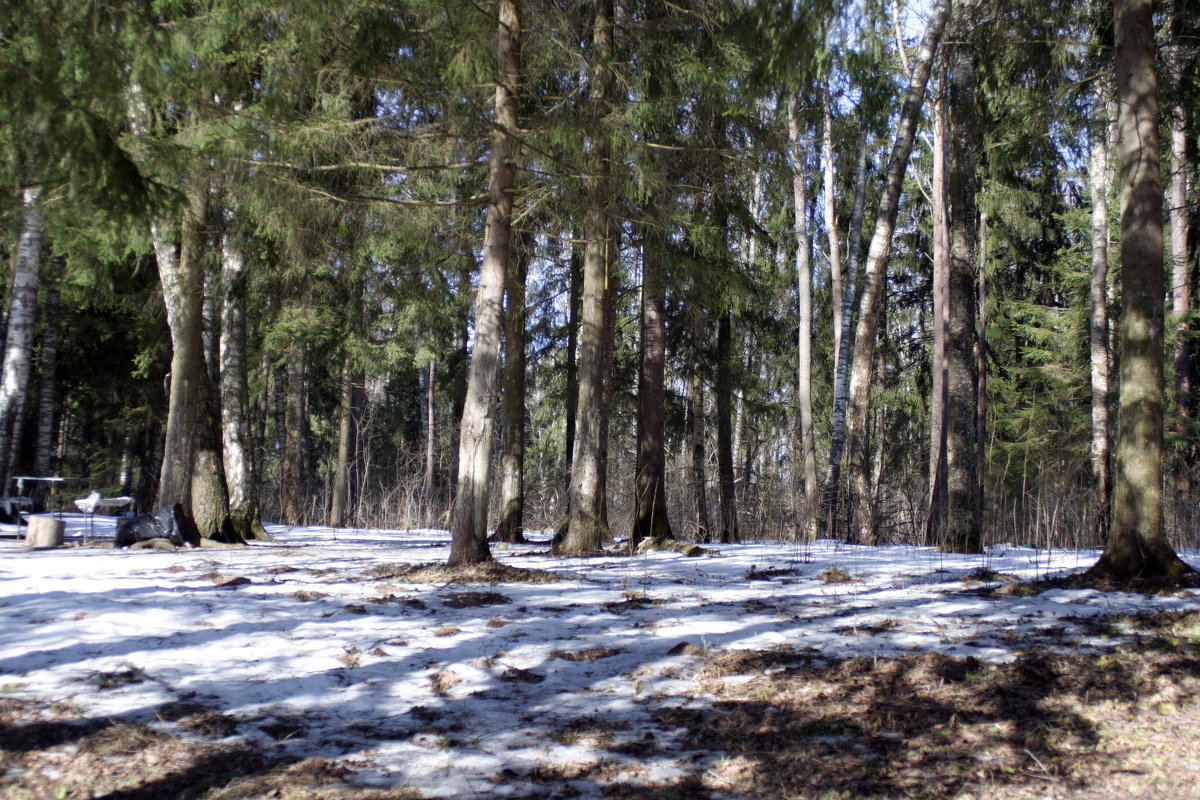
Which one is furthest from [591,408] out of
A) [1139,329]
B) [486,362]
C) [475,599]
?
[1139,329]

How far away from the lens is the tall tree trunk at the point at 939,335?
1400cm

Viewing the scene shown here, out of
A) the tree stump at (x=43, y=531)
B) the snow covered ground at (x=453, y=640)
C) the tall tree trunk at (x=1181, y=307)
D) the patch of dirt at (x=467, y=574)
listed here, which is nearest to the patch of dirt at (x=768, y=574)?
the snow covered ground at (x=453, y=640)

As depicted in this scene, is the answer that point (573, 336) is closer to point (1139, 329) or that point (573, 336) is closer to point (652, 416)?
point (652, 416)

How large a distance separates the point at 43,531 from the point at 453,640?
706 cm

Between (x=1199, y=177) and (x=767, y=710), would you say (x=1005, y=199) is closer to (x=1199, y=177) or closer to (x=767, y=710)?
(x=1199, y=177)

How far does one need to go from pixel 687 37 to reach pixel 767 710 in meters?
8.71

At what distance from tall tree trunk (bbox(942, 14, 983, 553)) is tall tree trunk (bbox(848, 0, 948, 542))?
567mm

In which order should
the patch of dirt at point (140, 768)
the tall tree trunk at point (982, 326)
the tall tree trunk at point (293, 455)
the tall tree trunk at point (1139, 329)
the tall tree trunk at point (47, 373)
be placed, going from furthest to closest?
the tall tree trunk at point (293, 455) → the tall tree trunk at point (982, 326) → the tall tree trunk at point (47, 373) → the tall tree trunk at point (1139, 329) → the patch of dirt at point (140, 768)

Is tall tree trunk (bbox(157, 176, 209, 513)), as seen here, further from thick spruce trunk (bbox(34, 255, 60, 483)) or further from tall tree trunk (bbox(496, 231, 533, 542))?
thick spruce trunk (bbox(34, 255, 60, 483))

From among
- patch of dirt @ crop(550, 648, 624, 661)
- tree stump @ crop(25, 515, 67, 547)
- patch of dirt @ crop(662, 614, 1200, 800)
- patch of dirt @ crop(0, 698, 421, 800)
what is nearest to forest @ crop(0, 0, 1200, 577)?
tree stump @ crop(25, 515, 67, 547)

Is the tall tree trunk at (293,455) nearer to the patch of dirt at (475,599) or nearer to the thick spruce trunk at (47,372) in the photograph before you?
the thick spruce trunk at (47,372)

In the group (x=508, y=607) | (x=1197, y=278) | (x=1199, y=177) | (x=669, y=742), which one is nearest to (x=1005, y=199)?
(x=1199, y=177)

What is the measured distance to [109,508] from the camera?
10.3m

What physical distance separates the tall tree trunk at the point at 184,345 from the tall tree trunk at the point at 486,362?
4.20 meters
